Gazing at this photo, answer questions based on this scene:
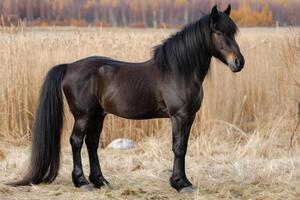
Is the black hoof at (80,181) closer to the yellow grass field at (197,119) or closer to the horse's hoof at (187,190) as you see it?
the yellow grass field at (197,119)

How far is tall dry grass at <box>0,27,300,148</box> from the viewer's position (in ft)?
23.5

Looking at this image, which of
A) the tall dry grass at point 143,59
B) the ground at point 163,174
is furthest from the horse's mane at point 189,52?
the tall dry grass at point 143,59

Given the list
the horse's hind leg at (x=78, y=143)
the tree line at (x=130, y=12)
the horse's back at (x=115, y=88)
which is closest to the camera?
the horse's back at (x=115, y=88)

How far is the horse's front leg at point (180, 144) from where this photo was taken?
4363 mm

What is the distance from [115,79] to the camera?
457 centimetres

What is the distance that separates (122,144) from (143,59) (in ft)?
4.37

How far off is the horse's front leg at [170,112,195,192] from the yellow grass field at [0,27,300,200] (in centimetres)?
33

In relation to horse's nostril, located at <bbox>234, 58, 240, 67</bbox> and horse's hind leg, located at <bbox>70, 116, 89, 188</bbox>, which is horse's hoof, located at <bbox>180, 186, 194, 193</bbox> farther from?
horse's nostril, located at <bbox>234, 58, 240, 67</bbox>

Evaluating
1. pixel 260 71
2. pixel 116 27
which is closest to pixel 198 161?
pixel 260 71

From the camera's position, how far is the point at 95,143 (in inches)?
189

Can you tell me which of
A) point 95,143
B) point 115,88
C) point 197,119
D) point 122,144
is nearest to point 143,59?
point 197,119

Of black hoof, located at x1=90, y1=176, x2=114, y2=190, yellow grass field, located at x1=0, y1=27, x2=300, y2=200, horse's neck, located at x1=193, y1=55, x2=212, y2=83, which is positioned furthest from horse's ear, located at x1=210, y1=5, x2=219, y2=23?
black hoof, located at x1=90, y1=176, x2=114, y2=190

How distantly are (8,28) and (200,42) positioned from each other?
13.1ft

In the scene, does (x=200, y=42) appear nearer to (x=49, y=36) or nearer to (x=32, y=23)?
(x=49, y=36)
